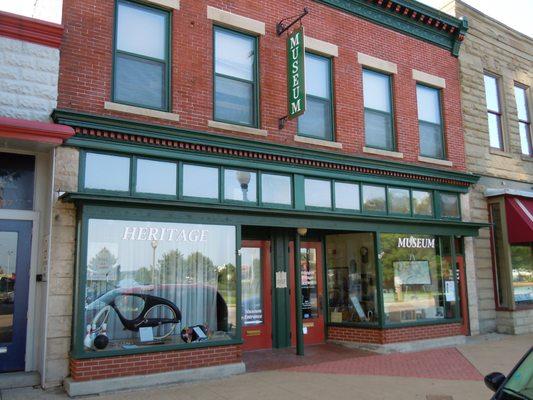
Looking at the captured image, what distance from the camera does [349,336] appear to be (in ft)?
39.4

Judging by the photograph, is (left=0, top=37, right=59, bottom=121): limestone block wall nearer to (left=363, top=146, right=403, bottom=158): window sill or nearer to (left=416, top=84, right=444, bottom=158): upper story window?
(left=363, top=146, right=403, bottom=158): window sill

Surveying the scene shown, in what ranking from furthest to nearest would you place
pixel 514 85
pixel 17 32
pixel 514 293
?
pixel 514 85 → pixel 514 293 → pixel 17 32

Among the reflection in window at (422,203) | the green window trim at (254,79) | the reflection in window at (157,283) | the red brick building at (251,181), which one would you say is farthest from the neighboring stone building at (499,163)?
the reflection in window at (157,283)

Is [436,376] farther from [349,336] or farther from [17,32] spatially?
[17,32]

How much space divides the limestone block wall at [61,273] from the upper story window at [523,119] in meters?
14.4

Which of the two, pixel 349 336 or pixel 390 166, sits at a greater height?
pixel 390 166

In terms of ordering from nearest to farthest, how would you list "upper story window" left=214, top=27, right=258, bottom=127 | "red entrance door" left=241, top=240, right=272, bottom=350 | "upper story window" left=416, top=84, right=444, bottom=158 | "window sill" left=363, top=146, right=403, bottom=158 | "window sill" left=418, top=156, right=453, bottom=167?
1. "upper story window" left=214, top=27, right=258, bottom=127
2. "red entrance door" left=241, top=240, right=272, bottom=350
3. "window sill" left=363, top=146, right=403, bottom=158
4. "window sill" left=418, top=156, right=453, bottom=167
5. "upper story window" left=416, top=84, right=444, bottom=158

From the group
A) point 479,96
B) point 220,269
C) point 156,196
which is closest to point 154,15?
point 156,196

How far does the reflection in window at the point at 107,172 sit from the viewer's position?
853 cm

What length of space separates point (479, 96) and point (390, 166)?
16.5ft

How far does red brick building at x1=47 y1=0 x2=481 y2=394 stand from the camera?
8.51 meters

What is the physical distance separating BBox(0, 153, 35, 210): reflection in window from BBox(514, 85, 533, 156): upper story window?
14.9m

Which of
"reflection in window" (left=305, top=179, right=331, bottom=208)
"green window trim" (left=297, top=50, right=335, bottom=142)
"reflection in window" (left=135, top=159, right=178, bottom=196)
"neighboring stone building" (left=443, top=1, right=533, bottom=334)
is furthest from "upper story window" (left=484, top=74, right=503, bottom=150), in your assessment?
"reflection in window" (left=135, top=159, right=178, bottom=196)

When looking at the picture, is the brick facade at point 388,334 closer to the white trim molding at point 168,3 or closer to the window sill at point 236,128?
the window sill at point 236,128
